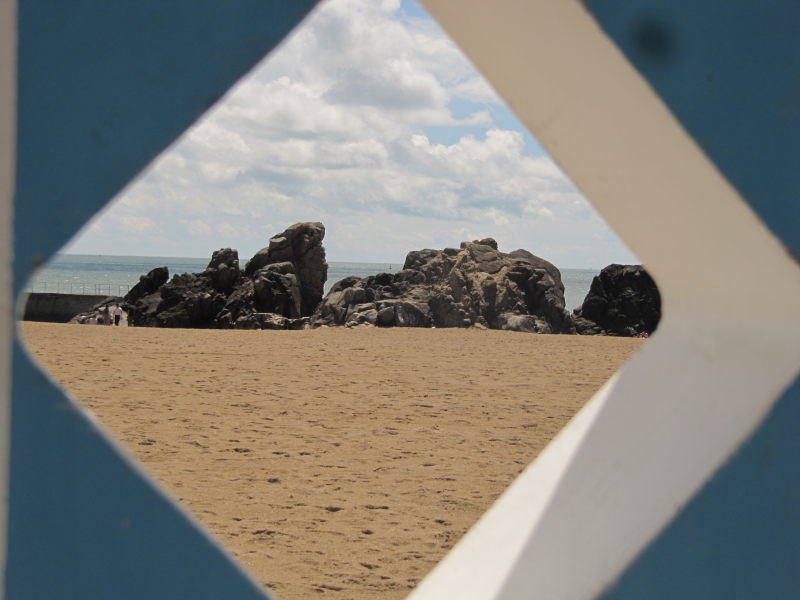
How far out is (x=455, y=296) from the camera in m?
21.8

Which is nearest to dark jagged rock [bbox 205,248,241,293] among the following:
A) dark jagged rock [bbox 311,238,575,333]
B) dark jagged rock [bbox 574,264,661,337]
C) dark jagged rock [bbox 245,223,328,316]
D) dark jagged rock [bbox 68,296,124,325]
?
dark jagged rock [bbox 245,223,328,316]

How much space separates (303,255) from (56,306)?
10342 mm

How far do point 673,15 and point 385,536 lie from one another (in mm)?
4337

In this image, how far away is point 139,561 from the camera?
1.42 m

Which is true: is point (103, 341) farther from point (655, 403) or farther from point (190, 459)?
point (655, 403)

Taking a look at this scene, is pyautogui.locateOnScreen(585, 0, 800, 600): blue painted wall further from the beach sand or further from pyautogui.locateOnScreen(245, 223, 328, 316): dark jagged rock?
pyautogui.locateOnScreen(245, 223, 328, 316): dark jagged rock

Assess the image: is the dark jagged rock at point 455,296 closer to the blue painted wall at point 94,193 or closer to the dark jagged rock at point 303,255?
the dark jagged rock at point 303,255

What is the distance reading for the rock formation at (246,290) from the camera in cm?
2400

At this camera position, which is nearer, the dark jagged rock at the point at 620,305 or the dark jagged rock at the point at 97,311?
the dark jagged rock at the point at 620,305

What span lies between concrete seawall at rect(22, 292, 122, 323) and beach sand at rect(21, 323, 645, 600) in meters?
14.9

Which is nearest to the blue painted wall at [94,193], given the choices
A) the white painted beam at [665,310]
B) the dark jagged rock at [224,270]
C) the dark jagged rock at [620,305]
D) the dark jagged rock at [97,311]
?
the white painted beam at [665,310]

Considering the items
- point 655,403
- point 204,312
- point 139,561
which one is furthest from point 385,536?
point 204,312

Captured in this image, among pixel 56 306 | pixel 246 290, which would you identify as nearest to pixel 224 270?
pixel 246 290

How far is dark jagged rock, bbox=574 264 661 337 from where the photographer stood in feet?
75.7
